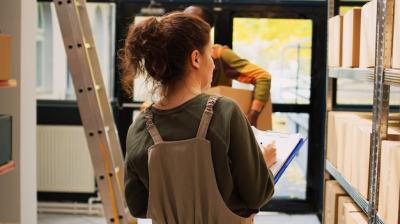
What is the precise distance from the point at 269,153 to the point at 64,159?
347 cm

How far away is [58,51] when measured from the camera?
5305 mm

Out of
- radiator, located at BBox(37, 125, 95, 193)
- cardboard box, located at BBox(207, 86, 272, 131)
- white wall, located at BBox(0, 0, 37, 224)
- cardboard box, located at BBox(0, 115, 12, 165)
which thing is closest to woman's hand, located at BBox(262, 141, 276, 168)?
cardboard box, located at BBox(207, 86, 272, 131)

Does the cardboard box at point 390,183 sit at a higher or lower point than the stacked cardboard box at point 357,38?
lower

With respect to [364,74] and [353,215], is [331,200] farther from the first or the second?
[364,74]

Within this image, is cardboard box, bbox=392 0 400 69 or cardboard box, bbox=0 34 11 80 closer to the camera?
cardboard box, bbox=392 0 400 69

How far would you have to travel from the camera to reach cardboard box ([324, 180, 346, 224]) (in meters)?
2.75

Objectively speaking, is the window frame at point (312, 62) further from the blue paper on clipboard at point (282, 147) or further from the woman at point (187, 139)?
the woman at point (187, 139)

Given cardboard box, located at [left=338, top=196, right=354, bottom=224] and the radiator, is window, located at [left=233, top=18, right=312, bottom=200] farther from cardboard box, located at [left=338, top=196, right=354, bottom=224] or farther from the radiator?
cardboard box, located at [left=338, top=196, right=354, bottom=224]

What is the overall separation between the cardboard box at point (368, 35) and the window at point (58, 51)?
325 cm

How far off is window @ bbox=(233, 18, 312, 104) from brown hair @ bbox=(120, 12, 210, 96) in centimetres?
344

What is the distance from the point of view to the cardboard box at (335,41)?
108 inches

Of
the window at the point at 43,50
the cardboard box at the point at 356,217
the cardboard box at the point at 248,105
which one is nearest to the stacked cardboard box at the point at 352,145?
the cardboard box at the point at 356,217

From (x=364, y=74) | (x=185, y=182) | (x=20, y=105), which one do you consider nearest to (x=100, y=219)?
(x=20, y=105)

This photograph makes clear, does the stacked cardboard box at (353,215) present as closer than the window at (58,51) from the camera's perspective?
Yes
